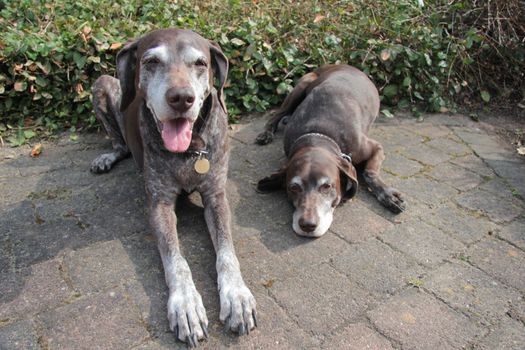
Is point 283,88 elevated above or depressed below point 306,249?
above

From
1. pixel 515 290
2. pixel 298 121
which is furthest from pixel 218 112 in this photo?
pixel 515 290

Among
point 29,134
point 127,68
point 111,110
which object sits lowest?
point 29,134

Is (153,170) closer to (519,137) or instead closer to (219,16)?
(219,16)

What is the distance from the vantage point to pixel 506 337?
2.57 m

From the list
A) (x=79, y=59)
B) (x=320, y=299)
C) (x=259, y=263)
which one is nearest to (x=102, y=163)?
(x=79, y=59)

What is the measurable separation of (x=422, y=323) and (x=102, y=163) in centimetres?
318

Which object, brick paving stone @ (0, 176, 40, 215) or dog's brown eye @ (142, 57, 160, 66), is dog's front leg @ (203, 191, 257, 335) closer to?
dog's brown eye @ (142, 57, 160, 66)

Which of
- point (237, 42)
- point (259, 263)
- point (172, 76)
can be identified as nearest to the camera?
point (172, 76)

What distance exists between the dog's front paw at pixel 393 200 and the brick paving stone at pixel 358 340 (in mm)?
1426

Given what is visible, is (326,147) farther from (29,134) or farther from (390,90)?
(29,134)

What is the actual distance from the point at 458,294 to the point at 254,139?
9.42 ft

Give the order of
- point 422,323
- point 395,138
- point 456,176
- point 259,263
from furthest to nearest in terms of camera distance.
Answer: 1. point 395,138
2. point 456,176
3. point 259,263
4. point 422,323

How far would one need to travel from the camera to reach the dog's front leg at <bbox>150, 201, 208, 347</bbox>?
243cm

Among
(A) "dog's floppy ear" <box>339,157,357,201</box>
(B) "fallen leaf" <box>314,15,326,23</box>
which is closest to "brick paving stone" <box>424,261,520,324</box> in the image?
(A) "dog's floppy ear" <box>339,157,357,201</box>
